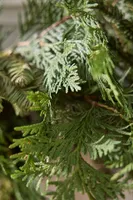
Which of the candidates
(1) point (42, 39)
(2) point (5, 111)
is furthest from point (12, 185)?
(1) point (42, 39)

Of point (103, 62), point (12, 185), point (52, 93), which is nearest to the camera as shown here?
point (103, 62)

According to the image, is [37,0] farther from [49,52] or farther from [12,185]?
[12,185]

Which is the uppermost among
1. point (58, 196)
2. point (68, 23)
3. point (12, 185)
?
point (68, 23)

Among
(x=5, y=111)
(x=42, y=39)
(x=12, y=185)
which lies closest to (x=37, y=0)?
(x=42, y=39)

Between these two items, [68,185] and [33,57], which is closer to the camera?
[68,185]

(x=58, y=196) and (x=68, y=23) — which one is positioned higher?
(x=68, y=23)

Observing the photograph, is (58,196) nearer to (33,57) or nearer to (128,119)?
(128,119)

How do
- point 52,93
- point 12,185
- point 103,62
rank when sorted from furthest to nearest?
1. point 12,185
2. point 52,93
3. point 103,62
